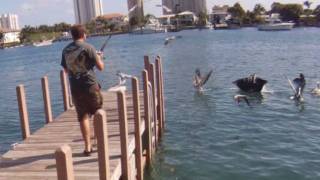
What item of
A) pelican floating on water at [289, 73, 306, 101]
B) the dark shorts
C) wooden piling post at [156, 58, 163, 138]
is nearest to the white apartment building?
pelican floating on water at [289, 73, 306, 101]

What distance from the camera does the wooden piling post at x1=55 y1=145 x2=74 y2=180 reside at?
21.5 ft

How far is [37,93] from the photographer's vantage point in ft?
112

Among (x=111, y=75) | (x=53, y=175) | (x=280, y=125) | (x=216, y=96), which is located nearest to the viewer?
(x=53, y=175)

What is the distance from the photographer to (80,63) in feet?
31.3

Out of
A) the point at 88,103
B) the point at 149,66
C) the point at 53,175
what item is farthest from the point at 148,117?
the point at 53,175

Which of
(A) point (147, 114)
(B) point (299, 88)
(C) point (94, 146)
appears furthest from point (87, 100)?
(B) point (299, 88)

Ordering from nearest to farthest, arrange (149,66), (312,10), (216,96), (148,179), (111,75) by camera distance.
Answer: (148,179) < (149,66) < (216,96) < (111,75) < (312,10)

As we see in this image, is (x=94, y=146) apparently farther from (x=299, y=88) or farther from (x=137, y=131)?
(x=299, y=88)

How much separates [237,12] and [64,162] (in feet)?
633

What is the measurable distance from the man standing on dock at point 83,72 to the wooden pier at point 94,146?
1.13 ft

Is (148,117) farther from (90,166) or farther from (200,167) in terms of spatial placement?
(90,166)

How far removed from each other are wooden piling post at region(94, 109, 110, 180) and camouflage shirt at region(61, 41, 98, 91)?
1.45 meters

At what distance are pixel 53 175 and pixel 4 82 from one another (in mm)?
40278

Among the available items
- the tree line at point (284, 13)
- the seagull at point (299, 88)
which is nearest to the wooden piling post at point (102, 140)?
the seagull at point (299, 88)
